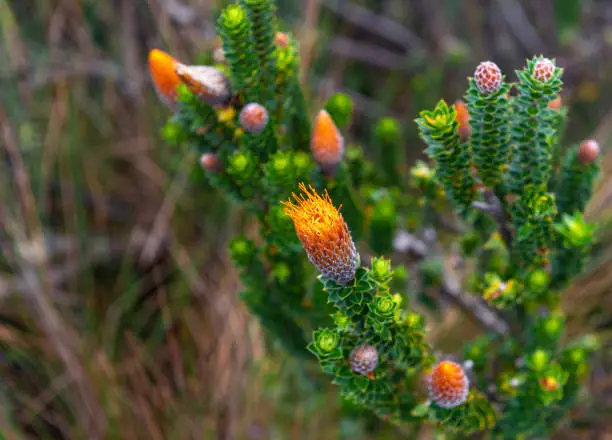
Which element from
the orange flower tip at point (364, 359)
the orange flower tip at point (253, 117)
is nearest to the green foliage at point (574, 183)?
the orange flower tip at point (364, 359)

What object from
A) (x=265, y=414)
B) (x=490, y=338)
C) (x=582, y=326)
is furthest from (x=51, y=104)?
(x=582, y=326)

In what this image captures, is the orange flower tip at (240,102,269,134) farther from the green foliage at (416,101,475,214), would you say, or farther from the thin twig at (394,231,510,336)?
the thin twig at (394,231,510,336)

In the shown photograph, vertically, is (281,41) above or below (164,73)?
above

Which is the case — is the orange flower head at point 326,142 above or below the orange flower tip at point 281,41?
below

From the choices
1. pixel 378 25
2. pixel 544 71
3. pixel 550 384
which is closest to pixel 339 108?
pixel 544 71

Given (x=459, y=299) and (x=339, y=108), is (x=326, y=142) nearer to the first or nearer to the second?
(x=339, y=108)

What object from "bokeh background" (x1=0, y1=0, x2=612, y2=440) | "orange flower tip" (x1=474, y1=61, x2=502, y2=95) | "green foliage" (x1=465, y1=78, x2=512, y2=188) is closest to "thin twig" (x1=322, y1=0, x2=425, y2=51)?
"bokeh background" (x1=0, y1=0, x2=612, y2=440)

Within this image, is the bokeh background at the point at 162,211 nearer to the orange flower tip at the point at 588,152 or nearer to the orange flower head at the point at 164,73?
the orange flower head at the point at 164,73

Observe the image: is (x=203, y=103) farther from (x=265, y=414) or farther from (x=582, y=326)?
(x=582, y=326)
